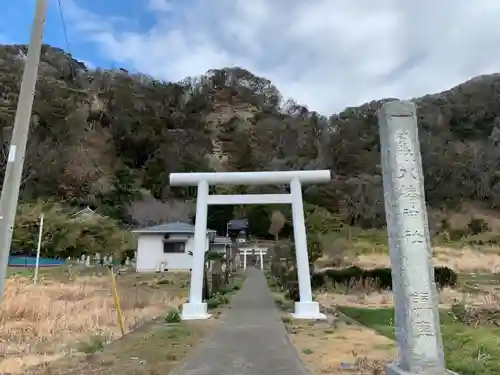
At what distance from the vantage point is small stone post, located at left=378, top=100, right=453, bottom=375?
150 inches

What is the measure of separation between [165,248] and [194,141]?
30.9m

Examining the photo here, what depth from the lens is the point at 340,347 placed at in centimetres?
673

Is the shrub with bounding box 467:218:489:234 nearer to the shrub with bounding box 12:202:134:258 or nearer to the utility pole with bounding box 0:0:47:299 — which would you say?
the shrub with bounding box 12:202:134:258

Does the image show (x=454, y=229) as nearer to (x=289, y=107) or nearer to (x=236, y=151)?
(x=236, y=151)

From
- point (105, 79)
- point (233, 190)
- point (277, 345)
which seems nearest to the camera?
point (277, 345)

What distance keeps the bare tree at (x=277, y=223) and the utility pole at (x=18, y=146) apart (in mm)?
33927

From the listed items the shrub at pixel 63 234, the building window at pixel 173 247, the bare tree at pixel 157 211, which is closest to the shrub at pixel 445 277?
the building window at pixel 173 247

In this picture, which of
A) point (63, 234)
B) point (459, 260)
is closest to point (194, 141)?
point (63, 234)

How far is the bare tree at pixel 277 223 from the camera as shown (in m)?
39.0

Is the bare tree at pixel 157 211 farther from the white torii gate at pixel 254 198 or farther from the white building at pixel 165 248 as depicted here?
the white torii gate at pixel 254 198

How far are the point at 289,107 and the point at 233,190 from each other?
32.9 meters

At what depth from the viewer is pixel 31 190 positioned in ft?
124

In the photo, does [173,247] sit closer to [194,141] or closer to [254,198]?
[254,198]

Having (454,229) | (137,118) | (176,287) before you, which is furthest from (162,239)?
(137,118)
